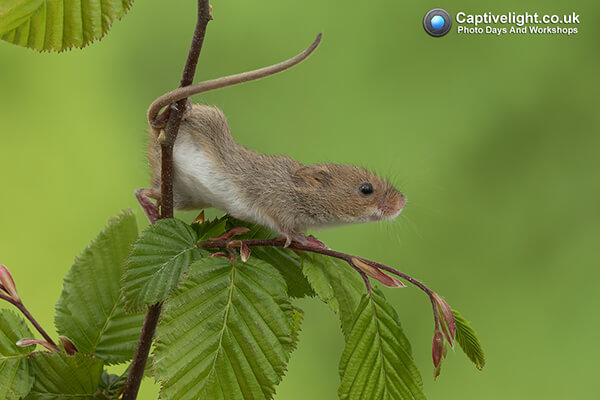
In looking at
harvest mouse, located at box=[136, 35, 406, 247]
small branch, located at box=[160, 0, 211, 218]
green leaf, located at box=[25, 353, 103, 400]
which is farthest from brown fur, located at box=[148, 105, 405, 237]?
green leaf, located at box=[25, 353, 103, 400]

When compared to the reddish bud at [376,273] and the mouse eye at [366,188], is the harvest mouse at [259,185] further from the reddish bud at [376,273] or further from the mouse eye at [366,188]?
the reddish bud at [376,273]

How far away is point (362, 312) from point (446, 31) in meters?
1.17

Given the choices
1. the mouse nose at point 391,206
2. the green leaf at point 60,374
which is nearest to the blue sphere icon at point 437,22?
the mouse nose at point 391,206

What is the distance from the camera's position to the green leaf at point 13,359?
722 millimetres

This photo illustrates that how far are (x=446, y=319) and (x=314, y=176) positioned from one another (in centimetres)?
26

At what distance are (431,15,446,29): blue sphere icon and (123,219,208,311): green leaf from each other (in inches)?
43.9

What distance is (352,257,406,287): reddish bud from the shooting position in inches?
26.7

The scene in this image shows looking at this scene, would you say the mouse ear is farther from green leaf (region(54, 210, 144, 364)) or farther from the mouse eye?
green leaf (region(54, 210, 144, 364))

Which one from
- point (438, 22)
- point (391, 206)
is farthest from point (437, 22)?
point (391, 206)

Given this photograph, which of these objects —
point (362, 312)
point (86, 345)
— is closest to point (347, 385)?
point (362, 312)

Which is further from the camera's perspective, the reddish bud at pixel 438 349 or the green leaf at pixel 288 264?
the green leaf at pixel 288 264

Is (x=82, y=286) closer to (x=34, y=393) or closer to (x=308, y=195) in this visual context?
(x=34, y=393)

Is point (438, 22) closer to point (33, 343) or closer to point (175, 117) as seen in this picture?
point (175, 117)

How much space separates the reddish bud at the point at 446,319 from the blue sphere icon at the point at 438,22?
1090 millimetres
